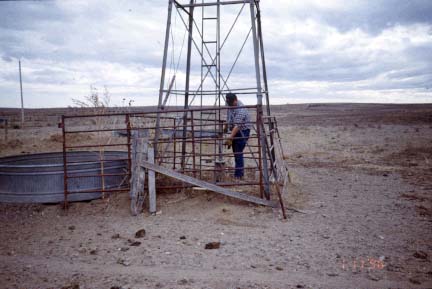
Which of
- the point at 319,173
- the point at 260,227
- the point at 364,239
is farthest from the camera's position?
the point at 319,173

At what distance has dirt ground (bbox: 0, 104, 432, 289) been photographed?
179 inches

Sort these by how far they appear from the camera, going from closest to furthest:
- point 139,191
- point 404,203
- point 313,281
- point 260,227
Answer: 1. point 313,281
2. point 260,227
3. point 139,191
4. point 404,203

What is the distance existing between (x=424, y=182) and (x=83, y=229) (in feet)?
28.2

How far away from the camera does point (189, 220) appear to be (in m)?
6.80

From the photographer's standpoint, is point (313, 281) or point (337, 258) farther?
point (337, 258)

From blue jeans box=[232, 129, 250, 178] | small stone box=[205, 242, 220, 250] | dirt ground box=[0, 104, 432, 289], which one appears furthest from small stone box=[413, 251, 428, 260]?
blue jeans box=[232, 129, 250, 178]

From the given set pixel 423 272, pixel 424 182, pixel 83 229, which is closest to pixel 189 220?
pixel 83 229

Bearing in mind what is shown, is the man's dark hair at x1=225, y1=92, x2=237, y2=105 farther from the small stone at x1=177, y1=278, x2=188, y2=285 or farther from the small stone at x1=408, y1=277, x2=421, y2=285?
the small stone at x1=408, y1=277, x2=421, y2=285

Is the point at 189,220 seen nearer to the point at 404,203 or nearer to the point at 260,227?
the point at 260,227

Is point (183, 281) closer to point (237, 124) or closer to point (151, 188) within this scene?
point (151, 188)

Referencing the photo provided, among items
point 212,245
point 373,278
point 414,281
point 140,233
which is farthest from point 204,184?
point 414,281

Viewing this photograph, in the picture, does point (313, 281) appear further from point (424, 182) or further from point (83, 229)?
point (424, 182)

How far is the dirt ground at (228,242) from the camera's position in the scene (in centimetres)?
455

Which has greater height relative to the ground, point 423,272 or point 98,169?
point 98,169
